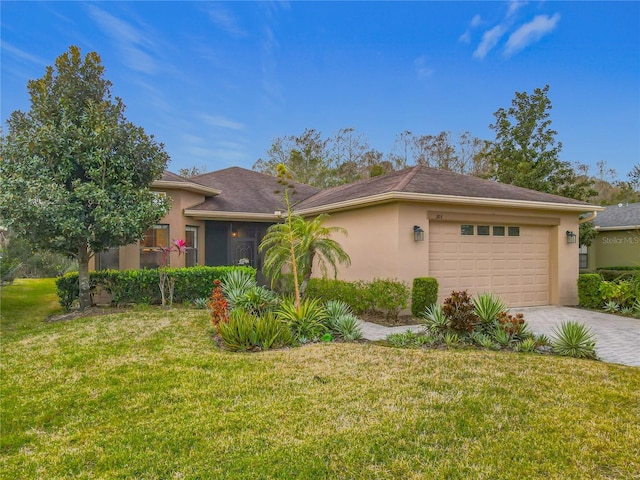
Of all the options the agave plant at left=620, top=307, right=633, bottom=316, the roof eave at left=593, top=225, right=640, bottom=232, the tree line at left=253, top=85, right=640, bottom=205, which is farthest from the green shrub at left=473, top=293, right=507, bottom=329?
the tree line at left=253, top=85, right=640, bottom=205

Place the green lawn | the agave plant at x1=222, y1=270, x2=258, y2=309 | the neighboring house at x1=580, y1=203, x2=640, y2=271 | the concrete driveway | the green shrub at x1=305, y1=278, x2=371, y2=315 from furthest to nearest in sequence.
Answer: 1. the neighboring house at x1=580, y1=203, x2=640, y2=271
2. the green shrub at x1=305, y1=278, x2=371, y2=315
3. the agave plant at x1=222, y1=270, x2=258, y2=309
4. the concrete driveway
5. the green lawn

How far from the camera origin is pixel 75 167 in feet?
31.5

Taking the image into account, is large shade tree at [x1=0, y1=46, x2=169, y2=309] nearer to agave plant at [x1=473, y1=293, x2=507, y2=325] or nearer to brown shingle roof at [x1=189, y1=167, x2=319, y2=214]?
brown shingle roof at [x1=189, y1=167, x2=319, y2=214]

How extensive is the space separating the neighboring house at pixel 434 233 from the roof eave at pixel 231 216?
0.04 meters

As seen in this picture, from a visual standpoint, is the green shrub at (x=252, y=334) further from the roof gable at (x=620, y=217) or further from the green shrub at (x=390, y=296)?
the roof gable at (x=620, y=217)

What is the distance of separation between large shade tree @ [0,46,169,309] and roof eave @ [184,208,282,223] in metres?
3.22

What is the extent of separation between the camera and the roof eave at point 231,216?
13492 mm

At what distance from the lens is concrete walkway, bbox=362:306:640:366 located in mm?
6562

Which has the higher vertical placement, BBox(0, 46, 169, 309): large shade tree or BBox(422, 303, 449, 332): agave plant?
BBox(0, 46, 169, 309): large shade tree

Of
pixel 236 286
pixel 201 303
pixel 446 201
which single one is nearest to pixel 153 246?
pixel 201 303

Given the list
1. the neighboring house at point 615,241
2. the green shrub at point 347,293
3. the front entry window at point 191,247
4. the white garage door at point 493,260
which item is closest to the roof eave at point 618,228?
the neighboring house at point 615,241

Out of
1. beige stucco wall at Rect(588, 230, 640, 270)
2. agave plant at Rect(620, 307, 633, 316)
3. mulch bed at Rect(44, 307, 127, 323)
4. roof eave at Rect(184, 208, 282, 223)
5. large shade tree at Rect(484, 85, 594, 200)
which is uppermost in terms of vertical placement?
large shade tree at Rect(484, 85, 594, 200)

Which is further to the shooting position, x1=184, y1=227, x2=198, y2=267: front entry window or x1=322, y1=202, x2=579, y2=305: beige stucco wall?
x1=184, y1=227, x2=198, y2=267: front entry window

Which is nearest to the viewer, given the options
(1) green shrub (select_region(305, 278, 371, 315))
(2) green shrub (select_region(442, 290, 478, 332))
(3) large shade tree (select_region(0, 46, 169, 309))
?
(2) green shrub (select_region(442, 290, 478, 332))
